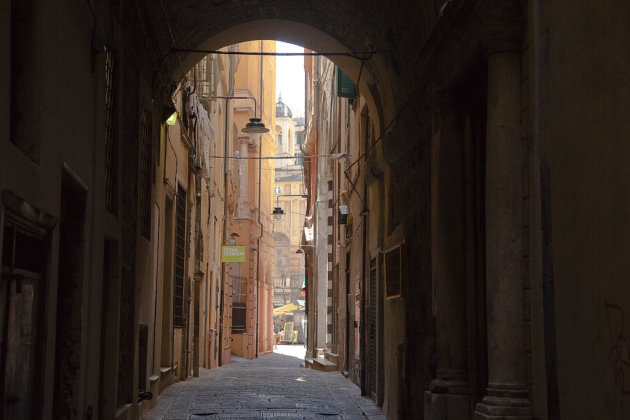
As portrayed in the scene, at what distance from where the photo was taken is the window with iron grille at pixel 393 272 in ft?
35.3

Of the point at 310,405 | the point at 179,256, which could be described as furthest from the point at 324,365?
the point at 310,405

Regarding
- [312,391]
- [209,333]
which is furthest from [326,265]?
[312,391]

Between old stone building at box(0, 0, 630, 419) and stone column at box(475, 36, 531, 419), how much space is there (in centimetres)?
2

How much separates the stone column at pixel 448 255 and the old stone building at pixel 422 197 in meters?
0.02

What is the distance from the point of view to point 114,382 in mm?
8242

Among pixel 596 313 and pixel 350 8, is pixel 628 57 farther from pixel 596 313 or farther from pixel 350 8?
pixel 350 8

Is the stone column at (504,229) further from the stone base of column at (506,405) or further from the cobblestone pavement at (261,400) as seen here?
the cobblestone pavement at (261,400)

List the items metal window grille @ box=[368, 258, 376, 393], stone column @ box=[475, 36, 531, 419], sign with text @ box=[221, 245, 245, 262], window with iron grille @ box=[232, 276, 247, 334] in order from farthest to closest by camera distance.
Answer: window with iron grille @ box=[232, 276, 247, 334]
sign with text @ box=[221, 245, 245, 262]
metal window grille @ box=[368, 258, 376, 393]
stone column @ box=[475, 36, 531, 419]

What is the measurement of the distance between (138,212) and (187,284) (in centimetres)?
696

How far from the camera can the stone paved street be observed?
10.4m

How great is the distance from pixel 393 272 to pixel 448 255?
Answer: 278 centimetres

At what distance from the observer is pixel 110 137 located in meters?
8.28

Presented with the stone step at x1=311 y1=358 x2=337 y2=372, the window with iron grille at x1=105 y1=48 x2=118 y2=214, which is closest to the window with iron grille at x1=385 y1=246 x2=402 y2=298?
the window with iron grille at x1=105 y1=48 x2=118 y2=214

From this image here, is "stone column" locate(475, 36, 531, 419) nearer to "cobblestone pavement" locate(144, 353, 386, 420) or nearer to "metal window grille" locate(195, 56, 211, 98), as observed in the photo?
"cobblestone pavement" locate(144, 353, 386, 420)
